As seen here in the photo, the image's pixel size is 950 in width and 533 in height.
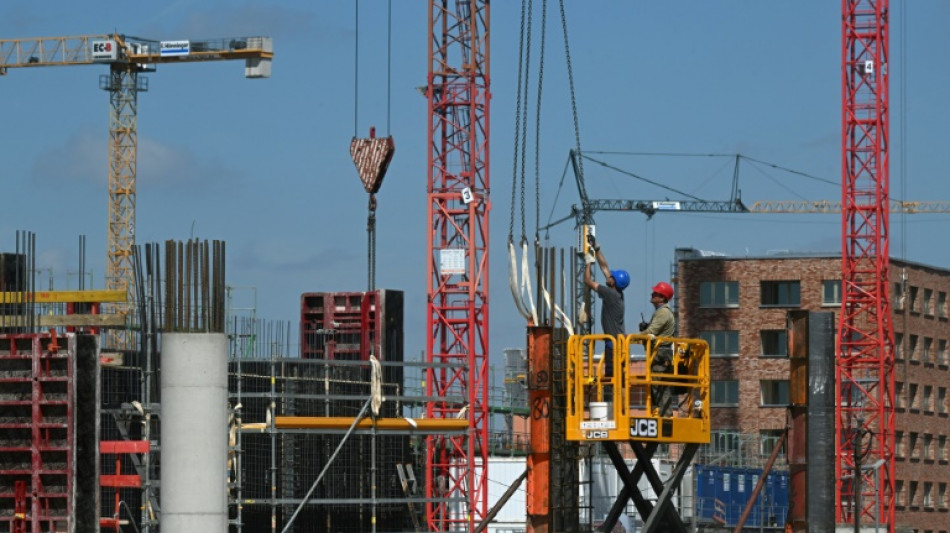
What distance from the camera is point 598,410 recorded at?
23.0 metres

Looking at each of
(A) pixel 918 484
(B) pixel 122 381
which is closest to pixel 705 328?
(A) pixel 918 484

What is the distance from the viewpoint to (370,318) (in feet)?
164

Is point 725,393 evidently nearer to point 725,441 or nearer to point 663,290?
point 725,441

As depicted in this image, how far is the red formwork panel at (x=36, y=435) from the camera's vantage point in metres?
27.3

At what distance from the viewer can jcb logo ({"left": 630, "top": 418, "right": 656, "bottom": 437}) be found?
74.5 feet

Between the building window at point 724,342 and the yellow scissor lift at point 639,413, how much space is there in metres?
67.0

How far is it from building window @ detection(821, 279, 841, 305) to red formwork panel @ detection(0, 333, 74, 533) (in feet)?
213

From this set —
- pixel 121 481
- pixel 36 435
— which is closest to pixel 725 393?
pixel 121 481

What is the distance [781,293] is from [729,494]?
2125 cm

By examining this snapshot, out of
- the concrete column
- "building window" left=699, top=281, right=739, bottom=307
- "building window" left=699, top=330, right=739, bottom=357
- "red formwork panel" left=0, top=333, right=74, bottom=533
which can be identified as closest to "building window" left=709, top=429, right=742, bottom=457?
"building window" left=699, top=330, right=739, bottom=357

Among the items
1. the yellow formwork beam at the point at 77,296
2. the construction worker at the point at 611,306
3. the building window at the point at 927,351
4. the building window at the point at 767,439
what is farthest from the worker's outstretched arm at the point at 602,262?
the building window at the point at 927,351

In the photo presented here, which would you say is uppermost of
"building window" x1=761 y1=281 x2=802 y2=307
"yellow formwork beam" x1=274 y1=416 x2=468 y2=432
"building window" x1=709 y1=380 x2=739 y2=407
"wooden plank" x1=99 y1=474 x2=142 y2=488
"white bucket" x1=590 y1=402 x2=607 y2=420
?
"building window" x1=761 y1=281 x2=802 y2=307

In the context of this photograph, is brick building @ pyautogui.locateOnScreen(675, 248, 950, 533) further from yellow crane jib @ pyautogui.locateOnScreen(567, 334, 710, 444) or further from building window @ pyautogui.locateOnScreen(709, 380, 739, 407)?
yellow crane jib @ pyautogui.locateOnScreen(567, 334, 710, 444)

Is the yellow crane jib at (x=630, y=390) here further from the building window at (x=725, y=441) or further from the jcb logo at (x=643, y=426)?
the building window at (x=725, y=441)
